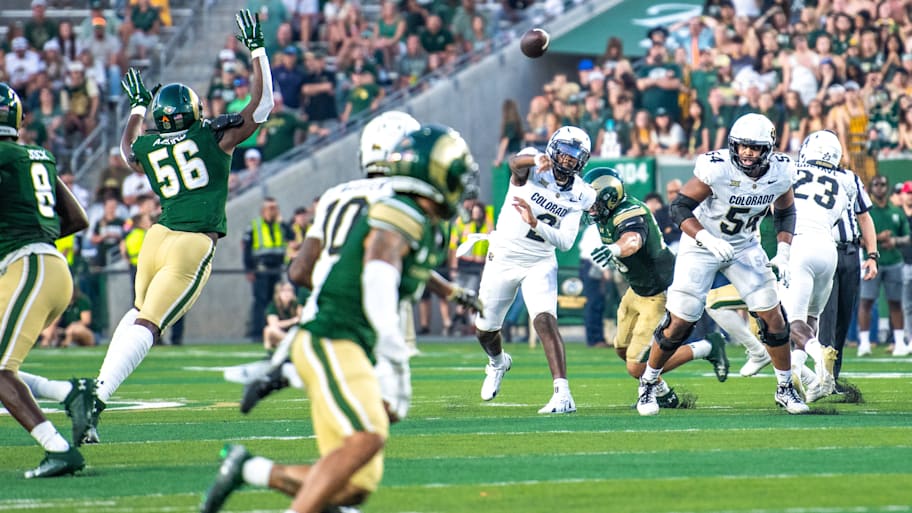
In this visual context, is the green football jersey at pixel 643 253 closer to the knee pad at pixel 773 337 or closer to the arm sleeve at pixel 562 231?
the arm sleeve at pixel 562 231

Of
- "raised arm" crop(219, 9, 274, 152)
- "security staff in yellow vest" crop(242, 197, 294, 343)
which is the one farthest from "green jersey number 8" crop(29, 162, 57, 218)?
"security staff in yellow vest" crop(242, 197, 294, 343)

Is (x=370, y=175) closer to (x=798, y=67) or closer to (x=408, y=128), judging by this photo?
(x=408, y=128)

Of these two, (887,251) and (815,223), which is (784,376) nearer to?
(815,223)

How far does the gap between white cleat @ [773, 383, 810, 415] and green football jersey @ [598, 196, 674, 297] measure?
1.51m

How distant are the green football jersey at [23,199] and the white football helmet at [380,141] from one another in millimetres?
1627

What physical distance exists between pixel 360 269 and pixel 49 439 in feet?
7.78

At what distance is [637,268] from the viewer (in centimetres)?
1088

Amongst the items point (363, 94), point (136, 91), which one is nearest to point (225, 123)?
point (136, 91)

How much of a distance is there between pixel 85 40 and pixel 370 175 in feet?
61.5

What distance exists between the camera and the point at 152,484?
6.71 m

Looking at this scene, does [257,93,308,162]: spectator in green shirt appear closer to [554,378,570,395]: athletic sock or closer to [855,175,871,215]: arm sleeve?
[855,175,871,215]: arm sleeve

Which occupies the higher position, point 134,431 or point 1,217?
point 1,217

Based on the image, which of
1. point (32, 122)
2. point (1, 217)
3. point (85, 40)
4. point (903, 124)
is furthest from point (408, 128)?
point (85, 40)

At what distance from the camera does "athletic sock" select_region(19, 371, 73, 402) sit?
7.34 m
